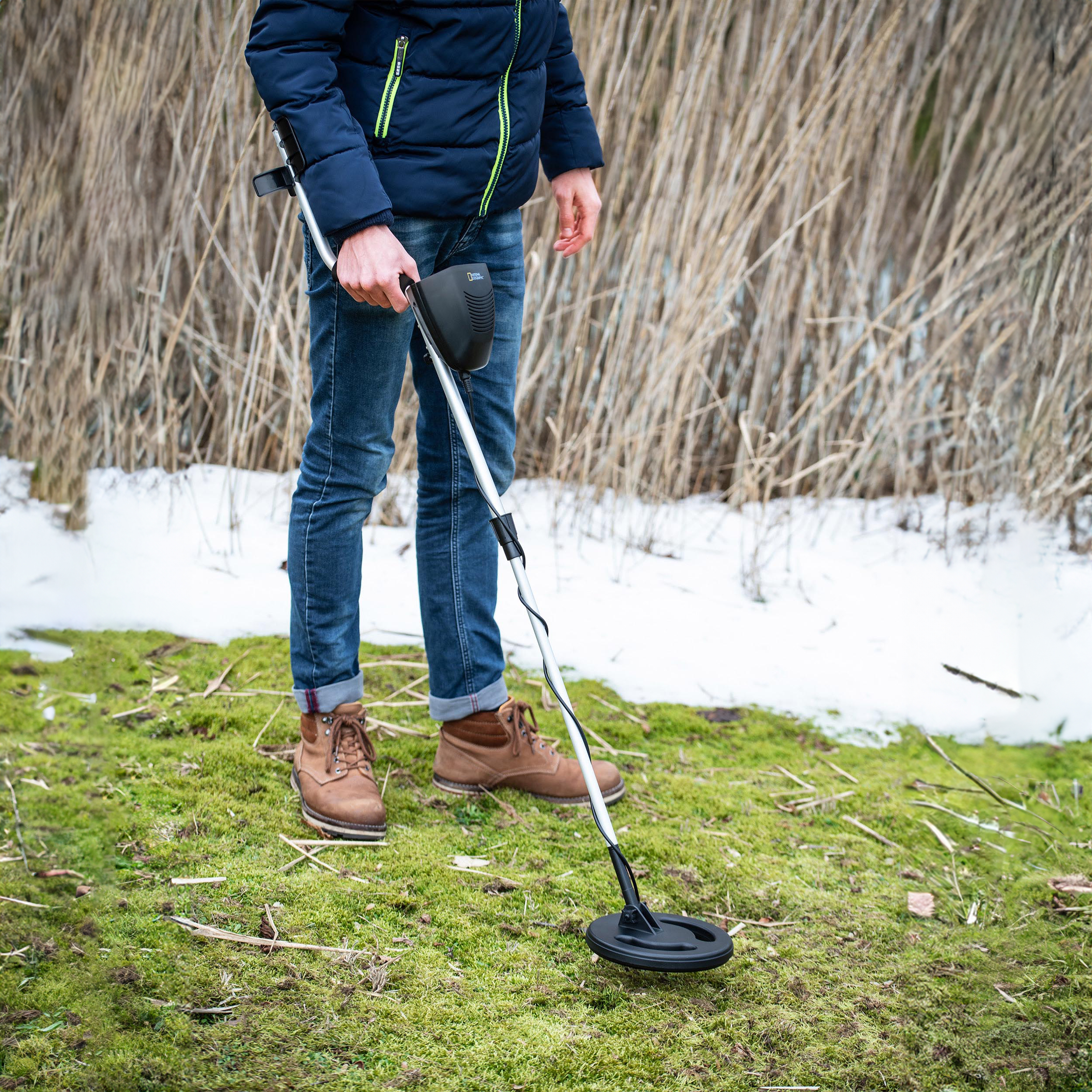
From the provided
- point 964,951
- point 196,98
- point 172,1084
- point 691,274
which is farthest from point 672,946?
point 196,98

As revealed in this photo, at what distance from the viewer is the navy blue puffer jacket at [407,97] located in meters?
1.27

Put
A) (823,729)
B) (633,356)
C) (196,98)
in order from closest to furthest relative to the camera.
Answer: (823,729), (196,98), (633,356)

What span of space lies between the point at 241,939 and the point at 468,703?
568 millimetres

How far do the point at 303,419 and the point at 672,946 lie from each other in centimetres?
194

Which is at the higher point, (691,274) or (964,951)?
(691,274)

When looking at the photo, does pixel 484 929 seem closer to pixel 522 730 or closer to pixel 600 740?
pixel 522 730

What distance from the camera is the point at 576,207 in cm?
173

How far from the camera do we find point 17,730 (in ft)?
2.85

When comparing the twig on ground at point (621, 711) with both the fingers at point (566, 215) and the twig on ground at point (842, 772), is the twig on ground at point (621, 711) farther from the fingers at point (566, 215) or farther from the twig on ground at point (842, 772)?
the fingers at point (566, 215)

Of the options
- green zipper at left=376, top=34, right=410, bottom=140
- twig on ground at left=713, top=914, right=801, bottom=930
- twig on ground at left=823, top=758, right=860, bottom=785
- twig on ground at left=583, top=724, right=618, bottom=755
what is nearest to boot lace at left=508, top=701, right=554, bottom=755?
twig on ground at left=583, top=724, right=618, bottom=755

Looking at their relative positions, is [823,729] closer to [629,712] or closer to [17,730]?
[629,712]

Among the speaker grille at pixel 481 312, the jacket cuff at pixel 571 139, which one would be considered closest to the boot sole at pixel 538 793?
the speaker grille at pixel 481 312

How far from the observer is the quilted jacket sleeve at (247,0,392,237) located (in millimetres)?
1261

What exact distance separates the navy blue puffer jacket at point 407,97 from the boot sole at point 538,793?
3.06ft
